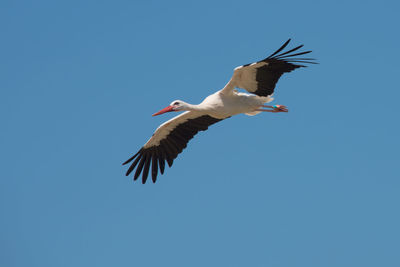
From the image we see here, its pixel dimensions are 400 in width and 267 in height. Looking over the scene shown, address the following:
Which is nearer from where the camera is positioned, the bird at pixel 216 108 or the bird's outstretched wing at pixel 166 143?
the bird at pixel 216 108

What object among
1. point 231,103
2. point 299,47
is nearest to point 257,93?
point 231,103

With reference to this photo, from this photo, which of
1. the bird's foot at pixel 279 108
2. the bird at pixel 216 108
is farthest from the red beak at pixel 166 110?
the bird's foot at pixel 279 108

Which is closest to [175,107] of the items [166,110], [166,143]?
[166,110]

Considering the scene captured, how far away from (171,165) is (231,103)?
2.47 metres

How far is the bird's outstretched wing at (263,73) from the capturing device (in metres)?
13.0

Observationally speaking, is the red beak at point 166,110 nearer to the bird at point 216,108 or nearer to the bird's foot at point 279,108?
the bird at point 216,108

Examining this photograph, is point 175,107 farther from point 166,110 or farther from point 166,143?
point 166,143

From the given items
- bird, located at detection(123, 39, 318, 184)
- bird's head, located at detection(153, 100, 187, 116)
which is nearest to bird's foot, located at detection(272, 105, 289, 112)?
bird, located at detection(123, 39, 318, 184)

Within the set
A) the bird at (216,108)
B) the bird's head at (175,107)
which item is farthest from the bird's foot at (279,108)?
the bird's head at (175,107)

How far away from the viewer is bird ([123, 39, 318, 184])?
43.5 ft

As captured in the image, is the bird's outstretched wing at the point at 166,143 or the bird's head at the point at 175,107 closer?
the bird's head at the point at 175,107

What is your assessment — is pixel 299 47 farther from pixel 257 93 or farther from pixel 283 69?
pixel 257 93

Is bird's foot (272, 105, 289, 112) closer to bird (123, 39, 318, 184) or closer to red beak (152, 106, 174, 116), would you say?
bird (123, 39, 318, 184)

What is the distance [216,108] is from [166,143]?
7.01 ft
